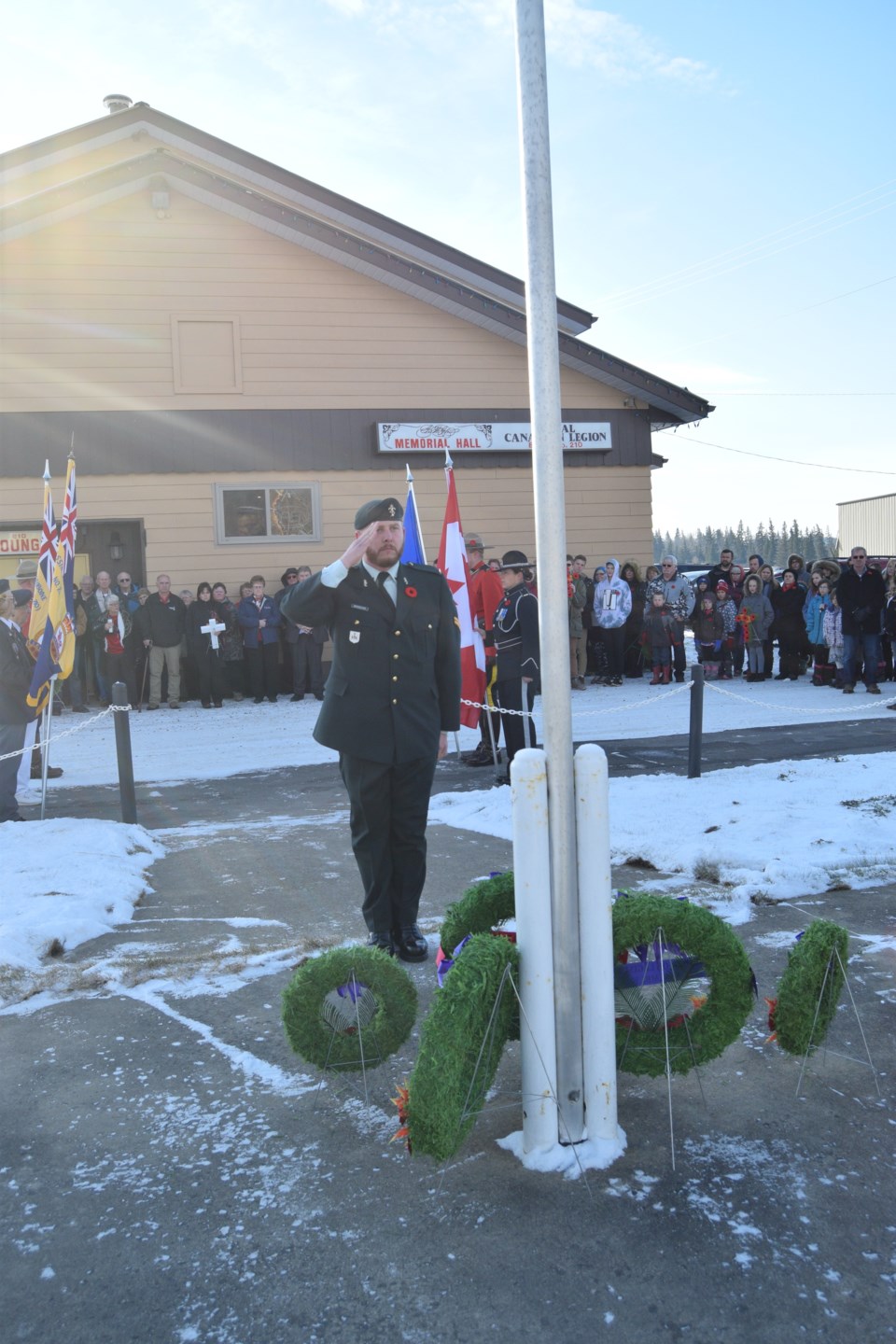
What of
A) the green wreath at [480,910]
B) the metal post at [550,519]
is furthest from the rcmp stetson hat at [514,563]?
the metal post at [550,519]

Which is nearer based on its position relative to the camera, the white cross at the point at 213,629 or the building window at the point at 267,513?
the white cross at the point at 213,629

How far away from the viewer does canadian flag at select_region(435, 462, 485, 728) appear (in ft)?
36.0

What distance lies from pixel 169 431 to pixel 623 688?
8400 millimetres

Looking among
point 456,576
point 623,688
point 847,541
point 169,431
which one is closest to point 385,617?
point 456,576

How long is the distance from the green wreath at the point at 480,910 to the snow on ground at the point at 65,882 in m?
2.31

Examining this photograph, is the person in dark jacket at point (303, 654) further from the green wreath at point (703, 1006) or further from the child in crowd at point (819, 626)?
the green wreath at point (703, 1006)

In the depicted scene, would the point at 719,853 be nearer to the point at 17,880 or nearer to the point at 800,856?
the point at 800,856

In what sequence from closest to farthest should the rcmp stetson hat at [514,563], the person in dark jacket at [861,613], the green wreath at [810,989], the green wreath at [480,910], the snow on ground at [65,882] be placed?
the green wreath at [810,989], the green wreath at [480,910], the snow on ground at [65,882], the rcmp stetson hat at [514,563], the person in dark jacket at [861,613]

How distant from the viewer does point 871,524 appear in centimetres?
4881

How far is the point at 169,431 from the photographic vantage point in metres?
18.1

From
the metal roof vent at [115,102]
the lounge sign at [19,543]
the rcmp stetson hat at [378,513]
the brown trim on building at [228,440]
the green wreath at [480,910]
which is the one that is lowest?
the green wreath at [480,910]

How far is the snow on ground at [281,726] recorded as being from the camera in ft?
39.3

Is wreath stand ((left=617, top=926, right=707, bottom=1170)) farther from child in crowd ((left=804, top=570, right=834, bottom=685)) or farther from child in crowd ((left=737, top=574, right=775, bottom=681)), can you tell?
child in crowd ((left=737, top=574, right=775, bottom=681))

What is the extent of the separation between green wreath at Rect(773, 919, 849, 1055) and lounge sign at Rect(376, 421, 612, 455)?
1578 centimetres
